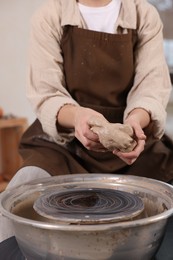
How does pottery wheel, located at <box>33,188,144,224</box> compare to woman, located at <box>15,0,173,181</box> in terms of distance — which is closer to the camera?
pottery wheel, located at <box>33,188,144,224</box>

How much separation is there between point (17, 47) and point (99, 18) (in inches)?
45.5

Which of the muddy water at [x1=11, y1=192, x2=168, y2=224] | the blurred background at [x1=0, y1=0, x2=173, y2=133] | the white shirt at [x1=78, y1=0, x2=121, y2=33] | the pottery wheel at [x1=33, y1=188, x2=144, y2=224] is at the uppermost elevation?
the white shirt at [x1=78, y1=0, x2=121, y2=33]

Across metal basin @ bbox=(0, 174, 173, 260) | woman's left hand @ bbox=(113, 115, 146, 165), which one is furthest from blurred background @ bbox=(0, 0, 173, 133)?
metal basin @ bbox=(0, 174, 173, 260)

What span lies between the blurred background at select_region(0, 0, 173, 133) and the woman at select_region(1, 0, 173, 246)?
3.31 ft

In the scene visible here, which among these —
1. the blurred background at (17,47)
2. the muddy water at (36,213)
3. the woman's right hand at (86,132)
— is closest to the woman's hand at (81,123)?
the woman's right hand at (86,132)

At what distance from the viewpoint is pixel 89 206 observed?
0.71 meters

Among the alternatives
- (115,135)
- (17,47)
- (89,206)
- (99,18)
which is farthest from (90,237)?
(17,47)

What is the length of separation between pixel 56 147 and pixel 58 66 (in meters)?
0.21

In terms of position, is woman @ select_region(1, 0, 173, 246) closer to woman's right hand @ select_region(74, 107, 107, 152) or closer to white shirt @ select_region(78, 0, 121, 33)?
white shirt @ select_region(78, 0, 121, 33)

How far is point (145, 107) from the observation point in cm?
99

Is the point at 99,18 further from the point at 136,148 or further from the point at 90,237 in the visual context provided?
the point at 90,237

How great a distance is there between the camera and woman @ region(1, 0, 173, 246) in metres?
1.02

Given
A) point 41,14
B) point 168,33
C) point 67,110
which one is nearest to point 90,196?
point 67,110

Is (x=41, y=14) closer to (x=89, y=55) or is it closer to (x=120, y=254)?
(x=89, y=55)
